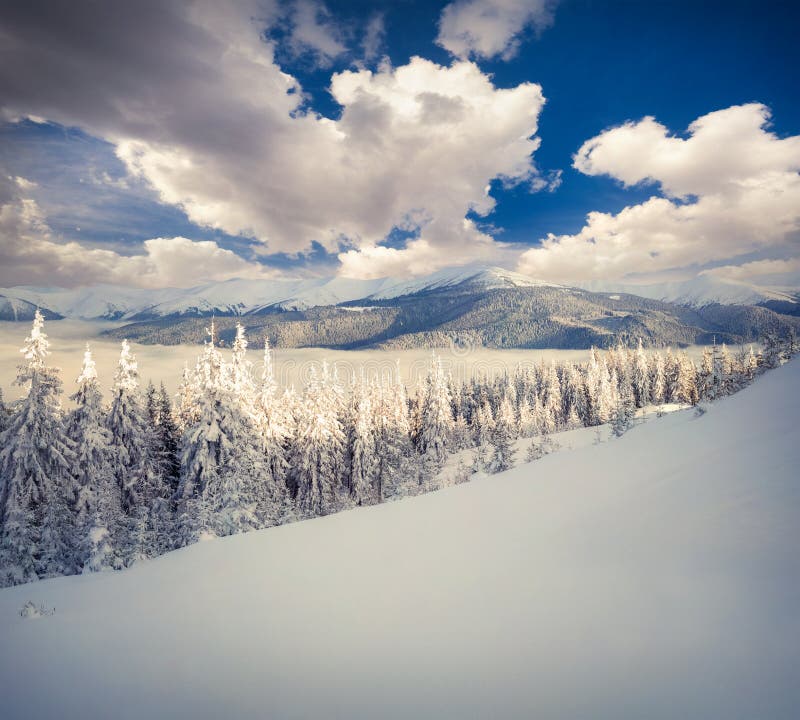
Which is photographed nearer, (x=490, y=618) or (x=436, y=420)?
(x=490, y=618)

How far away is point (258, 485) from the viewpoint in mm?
22281

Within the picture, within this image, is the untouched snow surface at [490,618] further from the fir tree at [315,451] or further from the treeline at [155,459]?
the fir tree at [315,451]

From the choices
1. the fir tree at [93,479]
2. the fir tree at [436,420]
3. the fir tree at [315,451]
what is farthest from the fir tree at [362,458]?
the fir tree at [93,479]

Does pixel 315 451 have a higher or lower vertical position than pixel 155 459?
lower

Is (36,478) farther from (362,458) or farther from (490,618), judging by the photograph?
(362,458)

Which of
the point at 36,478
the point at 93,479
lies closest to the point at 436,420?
the point at 93,479

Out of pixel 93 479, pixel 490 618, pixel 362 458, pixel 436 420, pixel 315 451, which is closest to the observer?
pixel 490 618

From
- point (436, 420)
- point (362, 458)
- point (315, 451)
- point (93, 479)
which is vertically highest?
point (93, 479)

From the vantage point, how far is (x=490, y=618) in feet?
13.9

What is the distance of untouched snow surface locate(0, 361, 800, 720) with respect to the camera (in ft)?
10.4

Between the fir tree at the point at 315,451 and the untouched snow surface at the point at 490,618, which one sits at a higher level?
the untouched snow surface at the point at 490,618

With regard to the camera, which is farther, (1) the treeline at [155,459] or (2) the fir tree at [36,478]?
(1) the treeline at [155,459]

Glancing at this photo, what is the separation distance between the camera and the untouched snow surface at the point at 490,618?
10.4ft

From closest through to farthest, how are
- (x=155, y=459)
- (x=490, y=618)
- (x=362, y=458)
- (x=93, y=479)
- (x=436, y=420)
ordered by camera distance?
(x=490, y=618)
(x=93, y=479)
(x=155, y=459)
(x=362, y=458)
(x=436, y=420)
